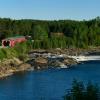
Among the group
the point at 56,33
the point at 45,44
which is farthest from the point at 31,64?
the point at 56,33

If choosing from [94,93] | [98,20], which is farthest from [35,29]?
[94,93]

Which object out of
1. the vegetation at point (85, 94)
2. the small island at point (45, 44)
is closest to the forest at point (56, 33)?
the small island at point (45, 44)

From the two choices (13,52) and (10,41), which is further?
(10,41)

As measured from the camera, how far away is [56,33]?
256ft

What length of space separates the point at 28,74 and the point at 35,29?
32.1 m

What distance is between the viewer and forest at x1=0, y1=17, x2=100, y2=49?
6781 cm

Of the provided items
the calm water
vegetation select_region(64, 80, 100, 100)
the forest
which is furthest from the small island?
vegetation select_region(64, 80, 100, 100)

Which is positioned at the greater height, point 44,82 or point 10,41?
point 10,41

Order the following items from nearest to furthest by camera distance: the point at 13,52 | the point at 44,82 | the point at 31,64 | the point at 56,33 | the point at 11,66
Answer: the point at 44,82
the point at 11,66
the point at 31,64
the point at 13,52
the point at 56,33

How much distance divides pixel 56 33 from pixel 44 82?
42230 mm

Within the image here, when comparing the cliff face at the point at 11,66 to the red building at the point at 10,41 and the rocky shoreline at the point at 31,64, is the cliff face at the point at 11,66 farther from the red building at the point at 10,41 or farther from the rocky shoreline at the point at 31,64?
the red building at the point at 10,41

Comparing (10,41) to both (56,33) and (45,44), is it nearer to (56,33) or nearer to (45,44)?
(45,44)

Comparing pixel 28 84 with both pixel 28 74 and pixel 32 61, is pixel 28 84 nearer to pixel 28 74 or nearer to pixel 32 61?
pixel 28 74

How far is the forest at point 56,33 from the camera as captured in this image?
67812 mm
